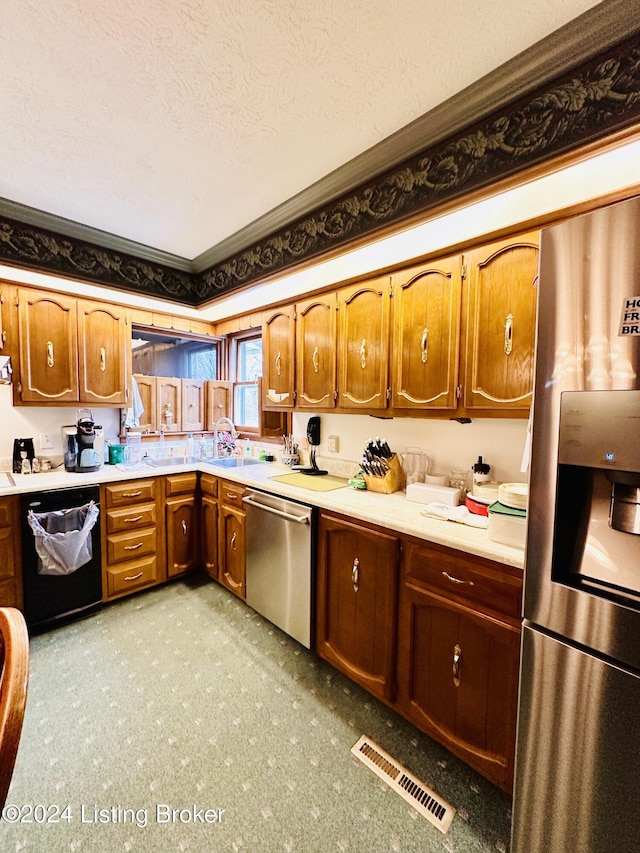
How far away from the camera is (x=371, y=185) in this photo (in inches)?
77.4

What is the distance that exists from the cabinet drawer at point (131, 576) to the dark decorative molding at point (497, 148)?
97.2 inches

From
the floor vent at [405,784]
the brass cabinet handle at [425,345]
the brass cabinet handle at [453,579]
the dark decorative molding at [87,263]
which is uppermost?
the dark decorative molding at [87,263]

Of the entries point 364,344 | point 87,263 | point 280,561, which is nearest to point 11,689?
point 280,561

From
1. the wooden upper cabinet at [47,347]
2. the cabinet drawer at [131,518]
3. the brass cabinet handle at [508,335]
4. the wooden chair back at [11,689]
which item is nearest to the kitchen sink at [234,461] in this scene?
the cabinet drawer at [131,518]

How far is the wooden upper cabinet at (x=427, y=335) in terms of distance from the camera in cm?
174

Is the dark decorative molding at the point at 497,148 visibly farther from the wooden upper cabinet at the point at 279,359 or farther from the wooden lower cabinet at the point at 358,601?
the wooden lower cabinet at the point at 358,601

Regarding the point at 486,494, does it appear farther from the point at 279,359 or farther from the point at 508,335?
the point at 279,359

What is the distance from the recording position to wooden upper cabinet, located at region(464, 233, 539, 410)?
1.52m

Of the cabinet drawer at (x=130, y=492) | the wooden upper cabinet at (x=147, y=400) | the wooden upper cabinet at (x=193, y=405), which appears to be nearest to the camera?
the cabinet drawer at (x=130, y=492)

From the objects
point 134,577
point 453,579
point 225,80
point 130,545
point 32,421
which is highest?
point 225,80

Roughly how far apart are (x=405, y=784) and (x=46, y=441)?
3107 mm

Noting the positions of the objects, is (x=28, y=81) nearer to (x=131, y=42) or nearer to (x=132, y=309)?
(x=131, y=42)

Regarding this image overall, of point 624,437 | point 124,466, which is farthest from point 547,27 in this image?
point 124,466

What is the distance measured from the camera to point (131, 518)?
259 cm
